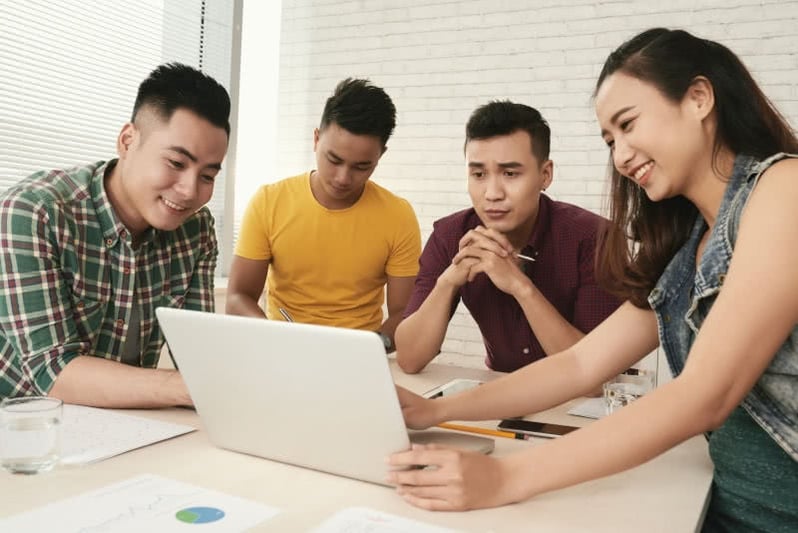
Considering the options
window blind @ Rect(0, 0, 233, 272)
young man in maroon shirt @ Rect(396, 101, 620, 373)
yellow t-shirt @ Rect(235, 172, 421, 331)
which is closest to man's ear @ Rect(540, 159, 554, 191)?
young man in maroon shirt @ Rect(396, 101, 620, 373)

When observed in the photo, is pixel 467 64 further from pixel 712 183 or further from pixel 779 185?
pixel 779 185

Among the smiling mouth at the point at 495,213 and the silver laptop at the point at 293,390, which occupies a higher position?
the smiling mouth at the point at 495,213

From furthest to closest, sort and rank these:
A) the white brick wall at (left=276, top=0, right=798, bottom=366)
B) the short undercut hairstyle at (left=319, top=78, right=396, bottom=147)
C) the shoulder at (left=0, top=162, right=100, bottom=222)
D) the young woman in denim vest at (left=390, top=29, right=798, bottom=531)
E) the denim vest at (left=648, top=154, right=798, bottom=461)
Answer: the white brick wall at (left=276, top=0, right=798, bottom=366)
the short undercut hairstyle at (left=319, top=78, right=396, bottom=147)
the shoulder at (left=0, top=162, right=100, bottom=222)
the denim vest at (left=648, top=154, right=798, bottom=461)
the young woman in denim vest at (left=390, top=29, right=798, bottom=531)

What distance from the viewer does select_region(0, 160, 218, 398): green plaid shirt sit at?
3.96ft

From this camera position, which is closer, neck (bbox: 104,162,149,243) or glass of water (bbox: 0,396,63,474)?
glass of water (bbox: 0,396,63,474)

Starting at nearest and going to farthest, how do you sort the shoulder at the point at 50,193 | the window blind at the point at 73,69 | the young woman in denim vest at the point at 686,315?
the young woman in denim vest at the point at 686,315 → the shoulder at the point at 50,193 → the window blind at the point at 73,69

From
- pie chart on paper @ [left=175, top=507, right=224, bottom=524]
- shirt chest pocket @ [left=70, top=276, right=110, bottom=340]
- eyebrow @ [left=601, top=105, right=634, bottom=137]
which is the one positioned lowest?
pie chart on paper @ [left=175, top=507, right=224, bottom=524]

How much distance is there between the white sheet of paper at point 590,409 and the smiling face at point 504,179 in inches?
27.9

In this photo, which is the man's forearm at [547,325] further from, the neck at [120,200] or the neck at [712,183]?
the neck at [120,200]

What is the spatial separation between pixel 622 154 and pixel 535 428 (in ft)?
1.56

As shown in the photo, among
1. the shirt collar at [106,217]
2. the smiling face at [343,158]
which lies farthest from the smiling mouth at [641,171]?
the smiling face at [343,158]

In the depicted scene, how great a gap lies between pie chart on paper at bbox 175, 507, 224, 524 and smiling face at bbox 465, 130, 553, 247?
1.35m

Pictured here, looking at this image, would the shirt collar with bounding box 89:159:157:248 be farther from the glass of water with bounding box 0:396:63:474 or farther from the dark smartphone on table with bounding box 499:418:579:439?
the dark smartphone on table with bounding box 499:418:579:439

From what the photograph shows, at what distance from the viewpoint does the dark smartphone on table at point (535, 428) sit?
43.4 inches
